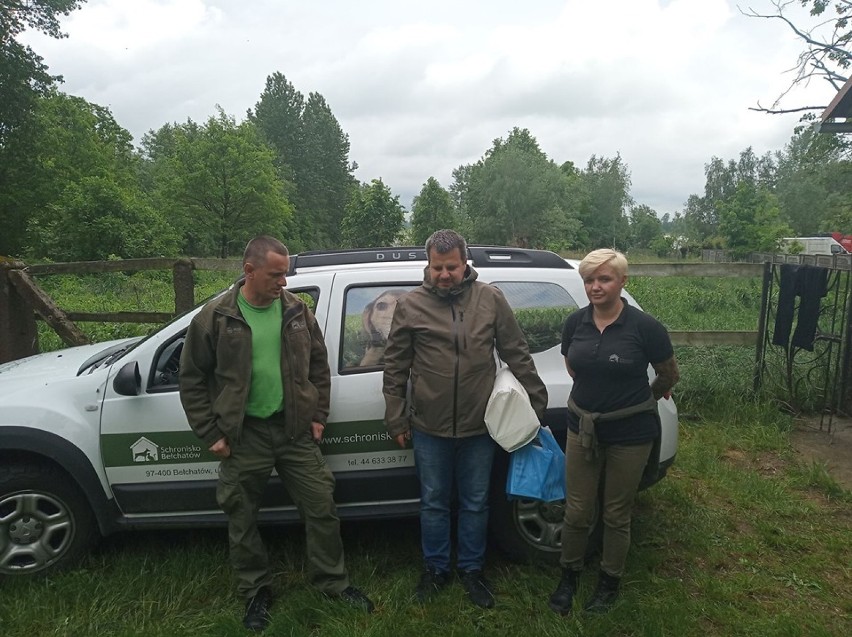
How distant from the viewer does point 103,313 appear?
6.11 m

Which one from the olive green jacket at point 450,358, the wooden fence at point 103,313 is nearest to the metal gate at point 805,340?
Result: the wooden fence at point 103,313

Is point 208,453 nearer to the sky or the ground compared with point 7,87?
nearer to the ground

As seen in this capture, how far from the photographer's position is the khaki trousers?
2.78 m

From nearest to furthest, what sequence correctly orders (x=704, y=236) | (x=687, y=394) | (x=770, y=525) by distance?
(x=770, y=525) < (x=687, y=394) < (x=704, y=236)

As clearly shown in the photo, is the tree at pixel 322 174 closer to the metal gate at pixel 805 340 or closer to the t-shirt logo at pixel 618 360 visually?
the metal gate at pixel 805 340

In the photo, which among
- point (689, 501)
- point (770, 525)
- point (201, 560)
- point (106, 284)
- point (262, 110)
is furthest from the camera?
point (262, 110)

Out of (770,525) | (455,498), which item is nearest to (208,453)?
(455,498)

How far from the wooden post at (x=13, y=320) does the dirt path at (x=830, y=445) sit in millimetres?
7534

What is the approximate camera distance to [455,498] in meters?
3.27

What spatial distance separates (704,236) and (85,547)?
81.9m

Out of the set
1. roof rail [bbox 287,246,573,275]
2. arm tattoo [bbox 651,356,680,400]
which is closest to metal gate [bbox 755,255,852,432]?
roof rail [bbox 287,246,573,275]

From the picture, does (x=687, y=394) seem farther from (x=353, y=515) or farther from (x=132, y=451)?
(x=132, y=451)

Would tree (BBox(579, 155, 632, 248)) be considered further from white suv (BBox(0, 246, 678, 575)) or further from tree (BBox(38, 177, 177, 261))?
white suv (BBox(0, 246, 678, 575))

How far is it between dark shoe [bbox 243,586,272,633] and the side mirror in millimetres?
1198
